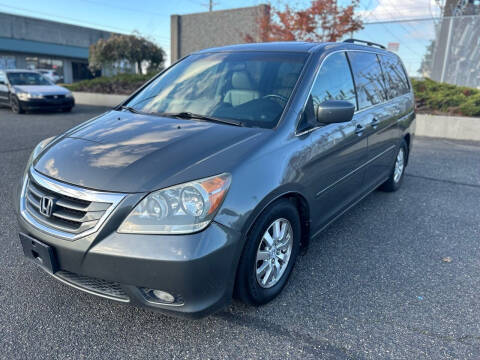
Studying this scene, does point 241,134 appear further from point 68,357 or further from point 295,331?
point 68,357

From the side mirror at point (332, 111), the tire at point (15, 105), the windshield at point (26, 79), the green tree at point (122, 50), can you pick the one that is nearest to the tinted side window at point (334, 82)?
the side mirror at point (332, 111)

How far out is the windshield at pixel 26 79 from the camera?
12914mm

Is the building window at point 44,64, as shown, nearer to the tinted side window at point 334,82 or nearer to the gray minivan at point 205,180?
the gray minivan at point 205,180

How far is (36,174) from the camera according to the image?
2461 mm

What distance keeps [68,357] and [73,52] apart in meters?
43.5

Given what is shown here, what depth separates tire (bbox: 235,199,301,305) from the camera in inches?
90.0

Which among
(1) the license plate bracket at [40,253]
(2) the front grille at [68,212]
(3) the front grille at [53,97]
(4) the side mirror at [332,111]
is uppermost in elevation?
(4) the side mirror at [332,111]

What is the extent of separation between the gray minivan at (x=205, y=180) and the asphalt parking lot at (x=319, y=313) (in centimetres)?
28

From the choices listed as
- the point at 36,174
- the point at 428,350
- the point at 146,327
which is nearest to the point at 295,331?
the point at 428,350

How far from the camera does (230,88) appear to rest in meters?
3.18

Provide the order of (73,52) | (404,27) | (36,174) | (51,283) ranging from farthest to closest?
(73,52) → (404,27) → (51,283) → (36,174)

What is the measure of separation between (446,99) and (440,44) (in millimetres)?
3221

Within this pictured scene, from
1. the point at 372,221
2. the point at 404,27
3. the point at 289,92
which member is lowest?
the point at 372,221

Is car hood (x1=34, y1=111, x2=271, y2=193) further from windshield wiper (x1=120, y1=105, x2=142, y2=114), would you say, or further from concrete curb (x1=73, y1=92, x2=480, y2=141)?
concrete curb (x1=73, y1=92, x2=480, y2=141)
